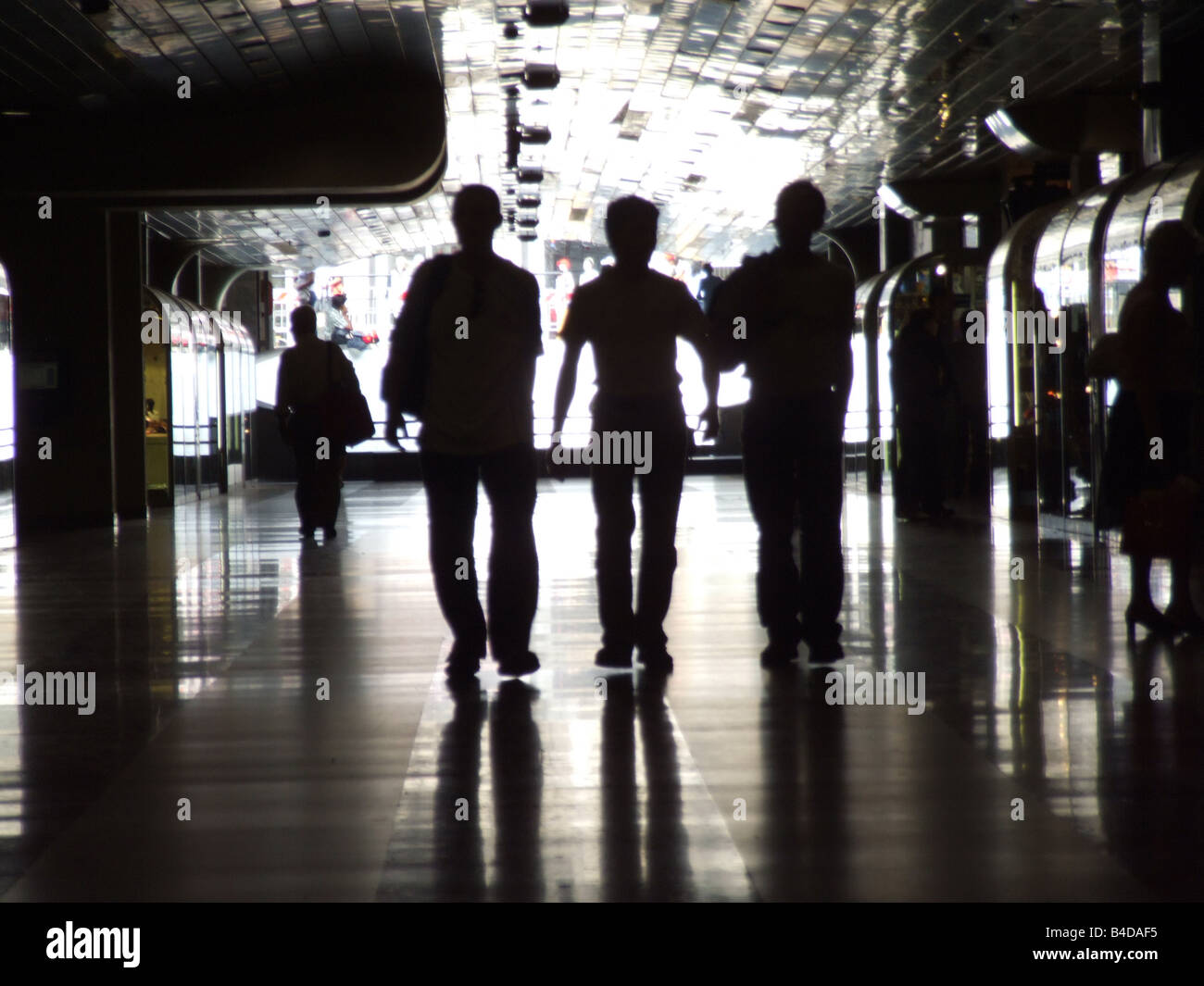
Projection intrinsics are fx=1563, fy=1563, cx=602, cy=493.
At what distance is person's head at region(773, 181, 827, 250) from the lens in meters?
5.56

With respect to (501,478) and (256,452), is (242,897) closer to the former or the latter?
(501,478)

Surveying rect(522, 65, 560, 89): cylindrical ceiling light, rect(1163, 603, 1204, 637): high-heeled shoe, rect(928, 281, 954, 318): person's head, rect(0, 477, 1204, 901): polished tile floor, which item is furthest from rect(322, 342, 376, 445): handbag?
rect(1163, 603, 1204, 637): high-heeled shoe

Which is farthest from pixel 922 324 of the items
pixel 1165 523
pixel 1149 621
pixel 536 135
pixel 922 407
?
pixel 1149 621

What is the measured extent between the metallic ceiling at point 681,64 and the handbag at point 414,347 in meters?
5.21

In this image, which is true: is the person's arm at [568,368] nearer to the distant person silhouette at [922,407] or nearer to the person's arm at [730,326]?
the person's arm at [730,326]

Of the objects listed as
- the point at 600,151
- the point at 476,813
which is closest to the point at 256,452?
the point at 600,151

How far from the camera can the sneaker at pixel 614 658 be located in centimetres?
560

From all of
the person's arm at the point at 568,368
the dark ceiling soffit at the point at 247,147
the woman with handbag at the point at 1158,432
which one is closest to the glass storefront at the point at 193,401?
the dark ceiling soffit at the point at 247,147

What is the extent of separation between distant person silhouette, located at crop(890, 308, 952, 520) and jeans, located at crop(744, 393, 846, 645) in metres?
7.24

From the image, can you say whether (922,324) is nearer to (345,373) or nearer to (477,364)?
(345,373)

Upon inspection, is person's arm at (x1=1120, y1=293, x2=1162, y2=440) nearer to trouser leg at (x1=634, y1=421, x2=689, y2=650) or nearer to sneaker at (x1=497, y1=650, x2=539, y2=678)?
trouser leg at (x1=634, y1=421, x2=689, y2=650)

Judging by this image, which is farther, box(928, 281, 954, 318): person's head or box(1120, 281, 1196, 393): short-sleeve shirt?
box(928, 281, 954, 318): person's head
